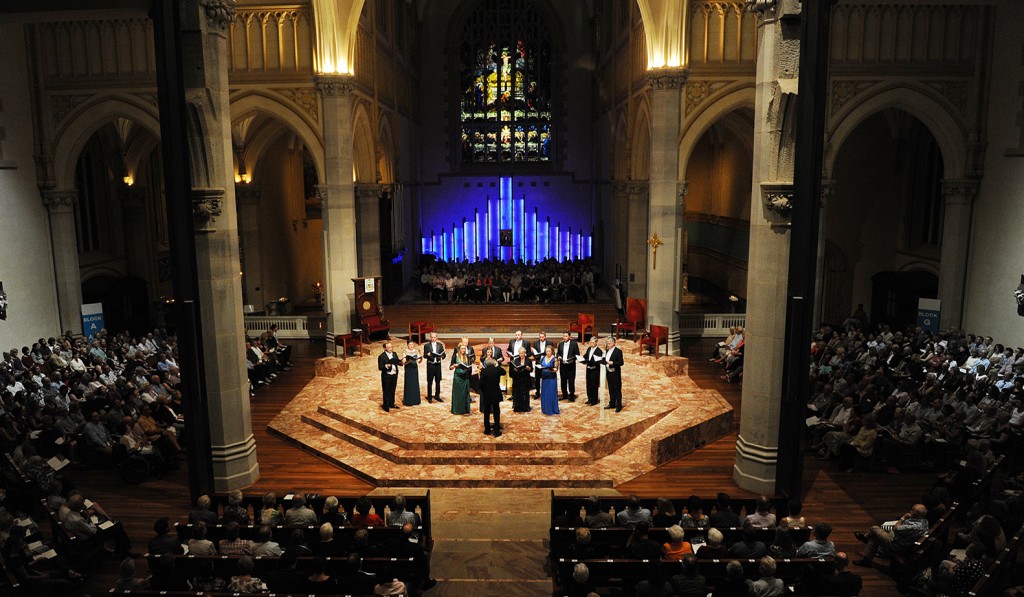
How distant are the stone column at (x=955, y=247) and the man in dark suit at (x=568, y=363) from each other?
422 inches

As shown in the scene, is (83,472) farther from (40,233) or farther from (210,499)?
(40,233)

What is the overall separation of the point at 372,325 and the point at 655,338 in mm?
7808

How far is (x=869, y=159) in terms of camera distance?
923 inches

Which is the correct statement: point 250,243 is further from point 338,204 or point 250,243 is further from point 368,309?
point 368,309

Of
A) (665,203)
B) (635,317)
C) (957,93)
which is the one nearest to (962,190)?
(957,93)

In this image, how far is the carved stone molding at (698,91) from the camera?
1964 cm

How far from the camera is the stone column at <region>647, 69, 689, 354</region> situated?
19.2 meters

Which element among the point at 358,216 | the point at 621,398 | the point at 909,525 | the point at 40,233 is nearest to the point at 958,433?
the point at 909,525

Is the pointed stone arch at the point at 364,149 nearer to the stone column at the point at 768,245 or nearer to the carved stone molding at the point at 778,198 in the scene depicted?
the stone column at the point at 768,245

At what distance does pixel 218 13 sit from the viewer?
1097 cm

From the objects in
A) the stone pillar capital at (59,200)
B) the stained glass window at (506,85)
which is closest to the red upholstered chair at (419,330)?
the stone pillar capital at (59,200)

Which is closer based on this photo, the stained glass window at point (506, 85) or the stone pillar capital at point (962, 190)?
the stone pillar capital at point (962, 190)

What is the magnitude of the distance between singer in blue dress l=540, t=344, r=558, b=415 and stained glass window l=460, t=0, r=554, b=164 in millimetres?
21159

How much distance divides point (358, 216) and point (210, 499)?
15.0 meters
